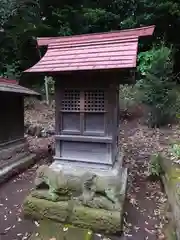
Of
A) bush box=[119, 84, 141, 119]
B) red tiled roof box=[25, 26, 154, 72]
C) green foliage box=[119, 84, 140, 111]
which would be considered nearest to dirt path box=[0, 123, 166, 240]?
red tiled roof box=[25, 26, 154, 72]

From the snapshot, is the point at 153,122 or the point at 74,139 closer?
the point at 74,139

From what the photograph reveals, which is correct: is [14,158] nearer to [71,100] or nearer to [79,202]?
[71,100]

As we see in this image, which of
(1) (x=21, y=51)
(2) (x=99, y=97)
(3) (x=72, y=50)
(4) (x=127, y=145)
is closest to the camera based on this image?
(2) (x=99, y=97)

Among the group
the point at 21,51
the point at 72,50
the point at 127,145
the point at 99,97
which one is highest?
the point at 21,51

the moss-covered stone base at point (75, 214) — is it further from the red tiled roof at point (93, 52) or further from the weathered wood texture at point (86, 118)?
the red tiled roof at point (93, 52)

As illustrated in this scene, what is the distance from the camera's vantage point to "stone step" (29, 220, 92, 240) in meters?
3.06

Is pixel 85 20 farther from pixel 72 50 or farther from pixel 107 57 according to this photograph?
pixel 107 57

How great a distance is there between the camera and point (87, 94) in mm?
4324

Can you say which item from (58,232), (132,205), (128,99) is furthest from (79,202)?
(128,99)

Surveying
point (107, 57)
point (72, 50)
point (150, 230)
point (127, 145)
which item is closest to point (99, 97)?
point (107, 57)

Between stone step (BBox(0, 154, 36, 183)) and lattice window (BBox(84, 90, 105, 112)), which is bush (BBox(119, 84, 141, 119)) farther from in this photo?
lattice window (BBox(84, 90, 105, 112))

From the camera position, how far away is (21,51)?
12.6m

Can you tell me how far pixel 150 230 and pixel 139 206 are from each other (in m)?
0.68

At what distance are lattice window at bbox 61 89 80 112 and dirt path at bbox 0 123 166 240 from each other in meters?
2.08
